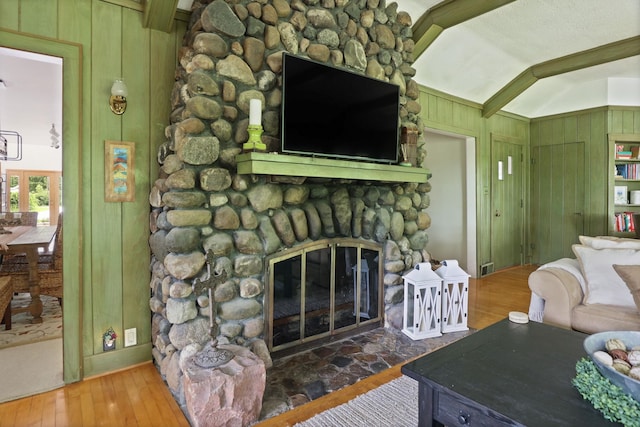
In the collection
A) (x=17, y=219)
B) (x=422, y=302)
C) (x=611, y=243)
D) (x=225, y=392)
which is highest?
(x=17, y=219)

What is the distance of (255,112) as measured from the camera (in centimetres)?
220

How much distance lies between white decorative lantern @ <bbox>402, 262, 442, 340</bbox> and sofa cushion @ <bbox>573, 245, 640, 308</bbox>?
1.02m

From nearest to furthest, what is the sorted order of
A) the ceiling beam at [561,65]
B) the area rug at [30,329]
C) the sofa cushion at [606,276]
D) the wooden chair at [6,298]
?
1. the sofa cushion at [606,276]
2. the wooden chair at [6,298]
3. the area rug at [30,329]
4. the ceiling beam at [561,65]

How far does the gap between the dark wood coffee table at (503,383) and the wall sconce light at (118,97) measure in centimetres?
232

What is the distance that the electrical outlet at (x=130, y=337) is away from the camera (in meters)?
2.44

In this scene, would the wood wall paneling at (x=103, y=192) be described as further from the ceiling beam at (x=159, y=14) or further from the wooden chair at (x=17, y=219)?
the wooden chair at (x=17, y=219)

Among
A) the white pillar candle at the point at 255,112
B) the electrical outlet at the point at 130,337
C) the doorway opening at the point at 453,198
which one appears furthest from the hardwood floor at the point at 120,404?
the doorway opening at the point at 453,198

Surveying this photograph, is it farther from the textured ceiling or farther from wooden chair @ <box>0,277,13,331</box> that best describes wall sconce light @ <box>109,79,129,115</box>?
the textured ceiling

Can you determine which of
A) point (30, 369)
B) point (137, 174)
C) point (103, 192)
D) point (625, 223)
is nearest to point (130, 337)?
point (30, 369)

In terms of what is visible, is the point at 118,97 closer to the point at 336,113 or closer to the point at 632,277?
the point at 336,113

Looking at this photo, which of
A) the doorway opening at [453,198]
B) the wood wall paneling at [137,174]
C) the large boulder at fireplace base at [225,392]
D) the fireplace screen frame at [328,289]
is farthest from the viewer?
the doorway opening at [453,198]

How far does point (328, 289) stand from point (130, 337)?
1.46 metres

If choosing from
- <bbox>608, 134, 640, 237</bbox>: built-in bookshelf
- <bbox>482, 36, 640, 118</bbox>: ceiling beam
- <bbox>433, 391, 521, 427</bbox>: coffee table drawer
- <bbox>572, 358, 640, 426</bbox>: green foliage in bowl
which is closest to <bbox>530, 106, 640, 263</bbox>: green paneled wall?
<bbox>608, 134, 640, 237</bbox>: built-in bookshelf

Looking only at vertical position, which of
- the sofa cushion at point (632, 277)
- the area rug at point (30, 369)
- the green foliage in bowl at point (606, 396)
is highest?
the sofa cushion at point (632, 277)
